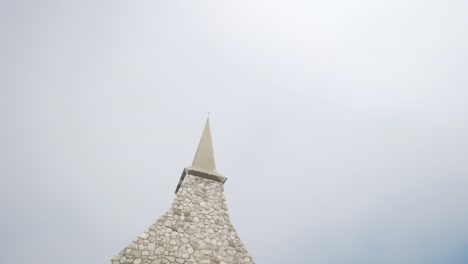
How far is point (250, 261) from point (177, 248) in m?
2.47

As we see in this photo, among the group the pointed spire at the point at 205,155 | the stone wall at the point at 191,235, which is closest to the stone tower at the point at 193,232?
the stone wall at the point at 191,235

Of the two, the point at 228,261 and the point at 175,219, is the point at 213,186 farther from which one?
the point at 228,261

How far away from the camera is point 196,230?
926 centimetres

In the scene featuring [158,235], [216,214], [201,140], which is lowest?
[158,235]

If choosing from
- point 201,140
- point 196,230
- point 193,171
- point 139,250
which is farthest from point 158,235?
point 201,140

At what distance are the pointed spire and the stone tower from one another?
0.30 metres

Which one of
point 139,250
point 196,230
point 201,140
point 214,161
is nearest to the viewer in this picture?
point 139,250

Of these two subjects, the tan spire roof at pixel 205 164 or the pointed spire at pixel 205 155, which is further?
the pointed spire at pixel 205 155

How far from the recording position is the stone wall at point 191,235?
8.25 m

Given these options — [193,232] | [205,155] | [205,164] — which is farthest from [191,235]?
[205,155]

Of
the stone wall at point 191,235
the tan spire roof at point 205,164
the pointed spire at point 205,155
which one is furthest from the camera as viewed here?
the pointed spire at point 205,155

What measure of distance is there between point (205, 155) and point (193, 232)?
378 centimetres

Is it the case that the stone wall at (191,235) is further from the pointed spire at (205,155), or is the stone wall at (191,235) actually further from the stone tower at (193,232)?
the pointed spire at (205,155)

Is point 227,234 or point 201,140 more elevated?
point 201,140
